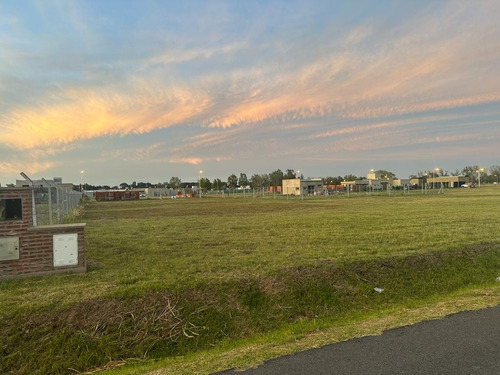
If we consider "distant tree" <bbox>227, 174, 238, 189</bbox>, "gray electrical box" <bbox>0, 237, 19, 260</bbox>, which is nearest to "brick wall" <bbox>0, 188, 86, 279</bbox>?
"gray electrical box" <bbox>0, 237, 19, 260</bbox>

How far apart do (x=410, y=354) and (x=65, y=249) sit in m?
7.24

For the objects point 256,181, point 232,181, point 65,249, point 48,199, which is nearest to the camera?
point 65,249

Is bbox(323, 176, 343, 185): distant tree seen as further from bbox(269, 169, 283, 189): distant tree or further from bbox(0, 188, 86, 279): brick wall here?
bbox(0, 188, 86, 279): brick wall

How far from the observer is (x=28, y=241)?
307 inches

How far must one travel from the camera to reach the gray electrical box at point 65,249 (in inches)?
319

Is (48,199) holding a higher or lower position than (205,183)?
lower

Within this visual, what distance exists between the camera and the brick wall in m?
7.60

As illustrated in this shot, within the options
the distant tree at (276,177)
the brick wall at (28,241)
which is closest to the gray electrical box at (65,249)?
the brick wall at (28,241)

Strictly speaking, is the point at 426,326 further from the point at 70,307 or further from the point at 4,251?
the point at 4,251

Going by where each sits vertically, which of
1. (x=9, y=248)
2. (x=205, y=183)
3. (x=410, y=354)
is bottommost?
(x=410, y=354)

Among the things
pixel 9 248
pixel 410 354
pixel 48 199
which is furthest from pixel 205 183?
pixel 410 354

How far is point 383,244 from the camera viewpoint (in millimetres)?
11266

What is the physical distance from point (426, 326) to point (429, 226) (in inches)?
451

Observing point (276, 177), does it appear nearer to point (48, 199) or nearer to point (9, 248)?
point (48, 199)
